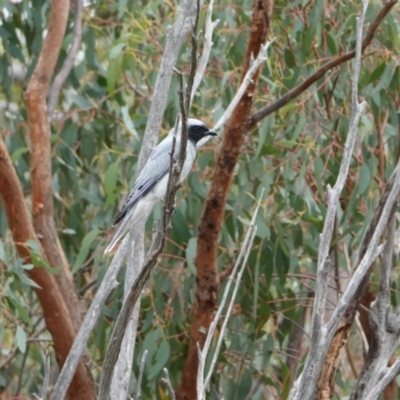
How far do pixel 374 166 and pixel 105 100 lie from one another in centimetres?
151

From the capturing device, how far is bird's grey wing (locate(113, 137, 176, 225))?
3.26 m

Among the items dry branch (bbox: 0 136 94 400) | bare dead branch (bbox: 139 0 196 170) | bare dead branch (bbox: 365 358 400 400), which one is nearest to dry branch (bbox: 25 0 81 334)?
dry branch (bbox: 0 136 94 400)

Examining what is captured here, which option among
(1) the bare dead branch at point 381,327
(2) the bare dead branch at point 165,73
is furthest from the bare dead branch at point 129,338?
(1) the bare dead branch at point 381,327

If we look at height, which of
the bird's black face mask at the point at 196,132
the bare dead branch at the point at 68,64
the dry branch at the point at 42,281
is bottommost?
the dry branch at the point at 42,281

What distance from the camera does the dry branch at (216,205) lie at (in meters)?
3.55

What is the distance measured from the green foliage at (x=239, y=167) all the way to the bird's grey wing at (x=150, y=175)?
16.2 inches

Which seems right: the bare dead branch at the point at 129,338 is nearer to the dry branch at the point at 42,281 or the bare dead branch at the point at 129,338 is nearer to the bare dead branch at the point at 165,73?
the bare dead branch at the point at 165,73

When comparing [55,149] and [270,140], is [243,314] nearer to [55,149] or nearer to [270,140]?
[270,140]

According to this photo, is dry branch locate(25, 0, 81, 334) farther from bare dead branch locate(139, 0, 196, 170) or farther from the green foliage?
bare dead branch locate(139, 0, 196, 170)

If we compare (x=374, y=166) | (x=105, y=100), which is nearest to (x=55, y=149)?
(x=105, y=100)

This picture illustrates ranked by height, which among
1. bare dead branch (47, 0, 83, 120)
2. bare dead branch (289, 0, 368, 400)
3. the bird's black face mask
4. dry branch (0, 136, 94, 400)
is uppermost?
bare dead branch (47, 0, 83, 120)

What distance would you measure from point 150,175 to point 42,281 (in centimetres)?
79

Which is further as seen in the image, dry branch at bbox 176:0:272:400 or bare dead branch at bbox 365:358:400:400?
dry branch at bbox 176:0:272:400

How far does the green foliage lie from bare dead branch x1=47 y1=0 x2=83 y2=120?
0.17 m
